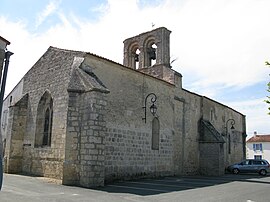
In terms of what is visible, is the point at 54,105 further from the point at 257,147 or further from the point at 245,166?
the point at 257,147

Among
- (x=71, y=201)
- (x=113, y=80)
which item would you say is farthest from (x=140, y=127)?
(x=71, y=201)

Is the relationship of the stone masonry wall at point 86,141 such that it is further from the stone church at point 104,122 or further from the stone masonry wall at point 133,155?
the stone masonry wall at point 133,155

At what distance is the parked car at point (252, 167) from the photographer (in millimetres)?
21122

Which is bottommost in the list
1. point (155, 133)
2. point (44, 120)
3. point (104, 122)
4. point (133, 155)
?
point (133, 155)

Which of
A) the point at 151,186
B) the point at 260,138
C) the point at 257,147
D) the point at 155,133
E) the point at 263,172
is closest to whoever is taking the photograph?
the point at 151,186

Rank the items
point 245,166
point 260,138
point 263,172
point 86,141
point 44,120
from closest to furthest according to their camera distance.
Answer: point 86,141, point 44,120, point 263,172, point 245,166, point 260,138

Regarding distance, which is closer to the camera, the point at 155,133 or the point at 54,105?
the point at 54,105

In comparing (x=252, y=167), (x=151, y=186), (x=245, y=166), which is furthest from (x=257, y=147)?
(x=151, y=186)

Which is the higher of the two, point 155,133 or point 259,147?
point 155,133

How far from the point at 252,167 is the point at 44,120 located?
641 inches

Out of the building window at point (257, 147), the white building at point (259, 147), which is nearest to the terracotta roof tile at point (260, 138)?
the white building at point (259, 147)

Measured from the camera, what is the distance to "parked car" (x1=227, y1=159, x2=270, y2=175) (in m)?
21.1

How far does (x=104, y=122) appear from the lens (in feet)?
34.4

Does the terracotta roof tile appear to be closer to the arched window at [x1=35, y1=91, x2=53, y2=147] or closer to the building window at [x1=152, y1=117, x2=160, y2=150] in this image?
the building window at [x1=152, y1=117, x2=160, y2=150]
